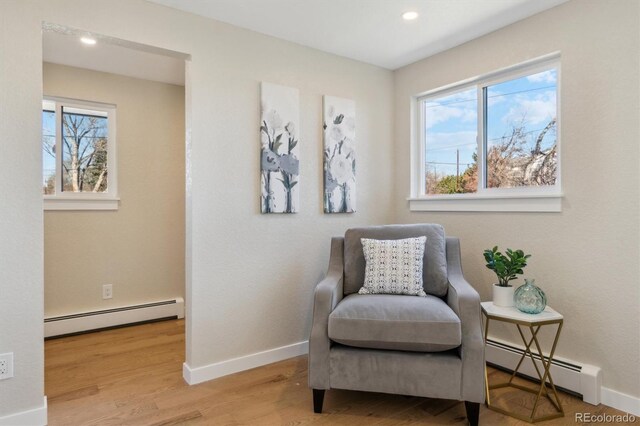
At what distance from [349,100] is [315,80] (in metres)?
0.34

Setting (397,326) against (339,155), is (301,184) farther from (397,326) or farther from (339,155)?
(397,326)

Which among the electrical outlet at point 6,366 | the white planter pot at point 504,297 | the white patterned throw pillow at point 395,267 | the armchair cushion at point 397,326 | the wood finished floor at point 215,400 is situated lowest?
the wood finished floor at point 215,400

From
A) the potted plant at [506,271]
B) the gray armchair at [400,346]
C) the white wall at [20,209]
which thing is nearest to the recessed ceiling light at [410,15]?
the potted plant at [506,271]

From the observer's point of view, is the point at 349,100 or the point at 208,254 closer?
the point at 208,254

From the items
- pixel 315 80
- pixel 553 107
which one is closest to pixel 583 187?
pixel 553 107

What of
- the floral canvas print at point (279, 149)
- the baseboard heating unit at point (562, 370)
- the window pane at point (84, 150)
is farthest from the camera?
the window pane at point (84, 150)

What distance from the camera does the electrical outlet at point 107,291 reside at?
11.3 ft

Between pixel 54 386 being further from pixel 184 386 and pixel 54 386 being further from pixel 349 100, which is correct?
pixel 349 100

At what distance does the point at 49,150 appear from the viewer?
3.31 meters

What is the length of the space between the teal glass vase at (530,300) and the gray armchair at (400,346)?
0.93 ft

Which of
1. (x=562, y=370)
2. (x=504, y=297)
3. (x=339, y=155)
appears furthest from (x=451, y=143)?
(x=562, y=370)

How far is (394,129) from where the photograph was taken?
3424 mm

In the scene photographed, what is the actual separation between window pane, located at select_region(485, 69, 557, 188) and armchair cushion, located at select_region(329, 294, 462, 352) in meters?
1.17

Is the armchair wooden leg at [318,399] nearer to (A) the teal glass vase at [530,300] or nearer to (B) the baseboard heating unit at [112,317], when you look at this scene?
(A) the teal glass vase at [530,300]
